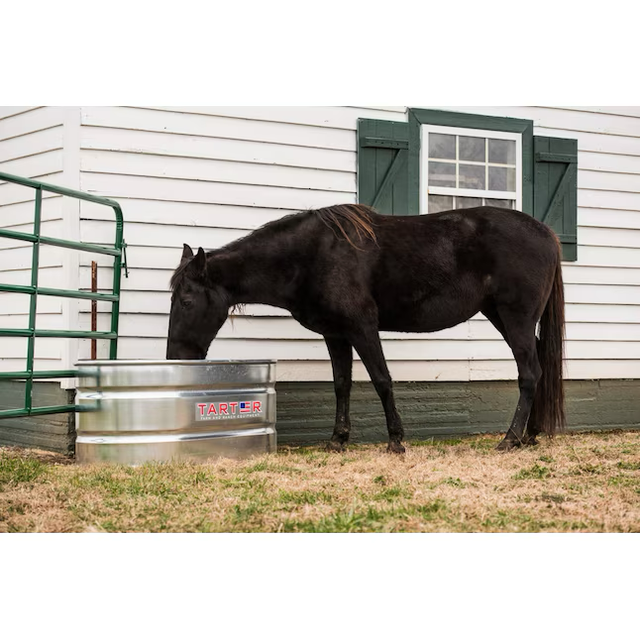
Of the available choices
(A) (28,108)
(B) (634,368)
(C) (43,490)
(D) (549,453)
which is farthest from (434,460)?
(A) (28,108)

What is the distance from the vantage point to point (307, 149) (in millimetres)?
5855

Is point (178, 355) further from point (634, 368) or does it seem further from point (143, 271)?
point (634, 368)

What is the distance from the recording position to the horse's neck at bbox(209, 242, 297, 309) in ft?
16.7

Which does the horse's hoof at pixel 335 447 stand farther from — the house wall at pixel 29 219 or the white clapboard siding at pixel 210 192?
the house wall at pixel 29 219

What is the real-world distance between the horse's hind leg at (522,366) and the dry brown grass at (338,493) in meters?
0.25

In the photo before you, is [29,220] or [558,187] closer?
[29,220]

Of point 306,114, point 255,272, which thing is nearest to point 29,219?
point 255,272

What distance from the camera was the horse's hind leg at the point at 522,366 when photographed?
5172 millimetres

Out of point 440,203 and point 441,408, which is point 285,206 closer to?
point 440,203

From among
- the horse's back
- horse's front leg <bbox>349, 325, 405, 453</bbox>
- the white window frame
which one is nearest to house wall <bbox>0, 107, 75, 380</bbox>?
horse's front leg <bbox>349, 325, 405, 453</bbox>

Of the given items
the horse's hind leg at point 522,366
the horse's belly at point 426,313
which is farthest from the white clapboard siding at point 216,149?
the horse's hind leg at point 522,366

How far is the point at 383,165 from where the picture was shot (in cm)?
605

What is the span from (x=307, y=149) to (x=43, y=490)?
3.34m

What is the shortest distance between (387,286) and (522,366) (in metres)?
1.10
